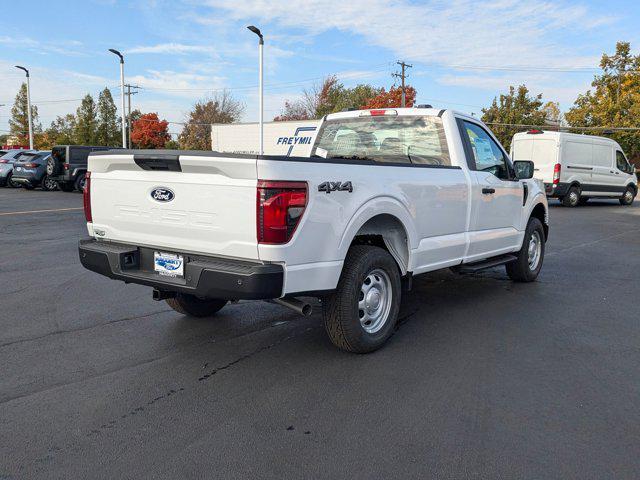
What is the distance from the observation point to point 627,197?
22.5m

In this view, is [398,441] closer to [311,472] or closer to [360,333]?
[311,472]

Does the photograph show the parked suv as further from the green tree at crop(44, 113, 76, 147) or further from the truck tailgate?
the green tree at crop(44, 113, 76, 147)

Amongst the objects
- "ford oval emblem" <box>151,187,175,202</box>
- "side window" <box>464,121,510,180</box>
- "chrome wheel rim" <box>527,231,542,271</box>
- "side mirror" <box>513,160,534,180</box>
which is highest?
"side window" <box>464,121,510,180</box>

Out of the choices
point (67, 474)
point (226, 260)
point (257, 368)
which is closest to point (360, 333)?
point (257, 368)

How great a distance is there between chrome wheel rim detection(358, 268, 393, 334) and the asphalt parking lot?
255mm

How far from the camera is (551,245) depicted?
10.6 metres

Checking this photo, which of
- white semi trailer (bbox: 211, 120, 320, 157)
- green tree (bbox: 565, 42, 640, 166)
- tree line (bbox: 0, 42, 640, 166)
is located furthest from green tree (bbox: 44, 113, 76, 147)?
green tree (bbox: 565, 42, 640, 166)

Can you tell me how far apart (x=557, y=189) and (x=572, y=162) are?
1.08 meters

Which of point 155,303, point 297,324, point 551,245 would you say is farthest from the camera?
point 551,245

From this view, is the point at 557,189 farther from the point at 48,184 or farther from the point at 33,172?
the point at 33,172

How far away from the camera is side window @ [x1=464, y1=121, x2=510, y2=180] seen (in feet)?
19.0

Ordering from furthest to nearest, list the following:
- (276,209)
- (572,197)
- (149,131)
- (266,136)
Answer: (149,131) < (266,136) < (572,197) < (276,209)

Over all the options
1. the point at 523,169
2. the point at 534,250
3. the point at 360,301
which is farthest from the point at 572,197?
the point at 360,301

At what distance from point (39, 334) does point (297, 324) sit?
7.27ft
